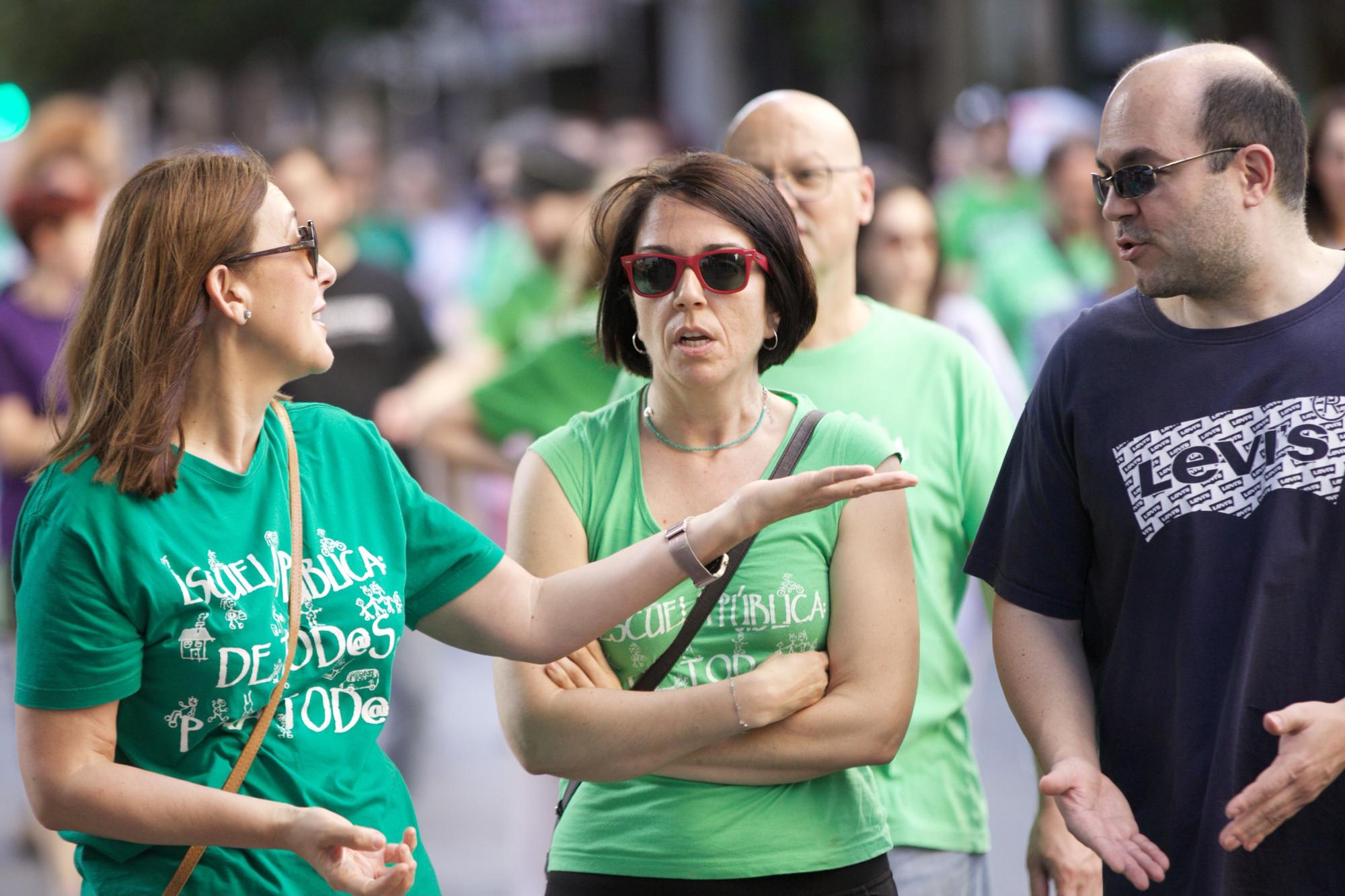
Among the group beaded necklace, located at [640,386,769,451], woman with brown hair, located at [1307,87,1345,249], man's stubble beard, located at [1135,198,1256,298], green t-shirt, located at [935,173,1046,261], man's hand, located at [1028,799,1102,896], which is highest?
green t-shirt, located at [935,173,1046,261]

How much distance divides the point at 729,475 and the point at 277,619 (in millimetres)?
962

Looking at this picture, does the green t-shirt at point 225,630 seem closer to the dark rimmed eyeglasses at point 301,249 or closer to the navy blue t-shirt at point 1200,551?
the dark rimmed eyeglasses at point 301,249

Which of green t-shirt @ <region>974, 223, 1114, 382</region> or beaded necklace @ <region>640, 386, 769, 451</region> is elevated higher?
green t-shirt @ <region>974, 223, 1114, 382</region>

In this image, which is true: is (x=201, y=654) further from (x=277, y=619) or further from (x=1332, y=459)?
(x=1332, y=459)

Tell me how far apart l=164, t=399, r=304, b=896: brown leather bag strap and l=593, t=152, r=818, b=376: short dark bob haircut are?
34.6 inches

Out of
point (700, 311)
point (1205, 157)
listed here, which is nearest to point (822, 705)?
point (700, 311)

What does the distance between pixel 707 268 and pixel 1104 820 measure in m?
1.28

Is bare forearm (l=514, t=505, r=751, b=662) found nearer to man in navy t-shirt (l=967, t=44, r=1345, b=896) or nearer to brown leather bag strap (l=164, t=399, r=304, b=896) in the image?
brown leather bag strap (l=164, t=399, r=304, b=896)

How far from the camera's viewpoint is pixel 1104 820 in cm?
293

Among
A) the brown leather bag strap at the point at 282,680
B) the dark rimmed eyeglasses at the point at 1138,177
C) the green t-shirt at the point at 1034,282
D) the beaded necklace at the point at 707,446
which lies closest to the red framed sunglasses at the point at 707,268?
the beaded necklace at the point at 707,446

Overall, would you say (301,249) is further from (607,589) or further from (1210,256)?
(1210,256)

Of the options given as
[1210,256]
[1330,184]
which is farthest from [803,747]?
[1330,184]

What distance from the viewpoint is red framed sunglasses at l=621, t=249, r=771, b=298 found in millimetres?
3381

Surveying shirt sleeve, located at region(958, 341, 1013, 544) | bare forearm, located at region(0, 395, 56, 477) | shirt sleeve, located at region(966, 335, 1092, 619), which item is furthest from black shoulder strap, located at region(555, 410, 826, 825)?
bare forearm, located at region(0, 395, 56, 477)
